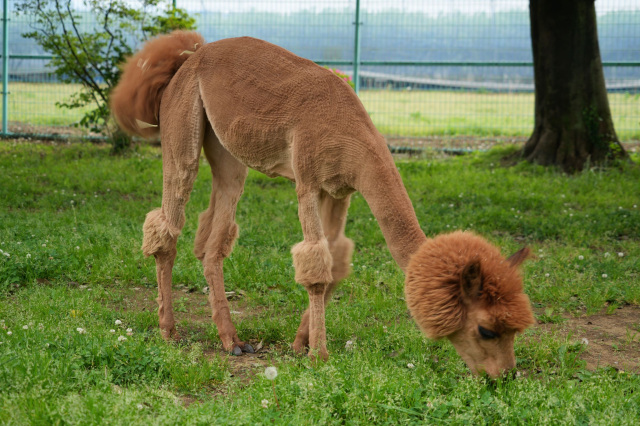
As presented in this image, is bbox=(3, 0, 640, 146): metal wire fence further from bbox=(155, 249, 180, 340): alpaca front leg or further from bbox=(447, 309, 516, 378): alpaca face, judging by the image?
bbox=(447, 309, 516, 378): alpaca face

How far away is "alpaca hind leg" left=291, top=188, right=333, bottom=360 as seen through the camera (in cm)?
405

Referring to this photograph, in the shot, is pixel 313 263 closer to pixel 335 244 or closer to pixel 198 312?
pixel 335 244

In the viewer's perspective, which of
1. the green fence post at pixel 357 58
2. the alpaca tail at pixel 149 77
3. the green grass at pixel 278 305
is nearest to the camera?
the green grass at pixel 278 305

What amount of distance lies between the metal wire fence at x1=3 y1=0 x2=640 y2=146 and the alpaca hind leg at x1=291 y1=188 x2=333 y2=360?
9.71 meters

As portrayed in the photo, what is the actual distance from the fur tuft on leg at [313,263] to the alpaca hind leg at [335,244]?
1.58 feet

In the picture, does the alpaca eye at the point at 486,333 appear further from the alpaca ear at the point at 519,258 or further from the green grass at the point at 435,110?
the green grass at the point at 435,110

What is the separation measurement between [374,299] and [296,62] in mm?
2121

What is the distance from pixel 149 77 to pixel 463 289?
2.85 meters

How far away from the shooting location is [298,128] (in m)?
4.13

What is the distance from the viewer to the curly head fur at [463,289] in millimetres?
3521

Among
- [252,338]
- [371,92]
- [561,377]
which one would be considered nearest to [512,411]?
[561,377]

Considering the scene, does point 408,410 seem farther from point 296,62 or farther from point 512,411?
point 296,62

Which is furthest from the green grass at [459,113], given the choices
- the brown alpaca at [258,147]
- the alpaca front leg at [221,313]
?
the alpaca front leg at [221,313]

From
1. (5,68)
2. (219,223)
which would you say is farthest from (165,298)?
(5,68)
